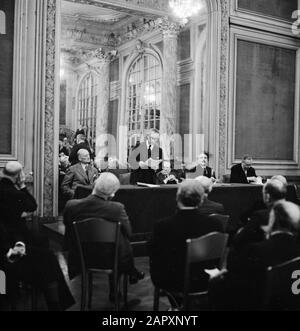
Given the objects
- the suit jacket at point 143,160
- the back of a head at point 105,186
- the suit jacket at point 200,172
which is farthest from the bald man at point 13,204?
the suit jacket at point 200,172

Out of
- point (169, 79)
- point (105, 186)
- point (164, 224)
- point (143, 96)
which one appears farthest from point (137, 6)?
point (164, 224)

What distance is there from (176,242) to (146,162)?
4149 millimetres

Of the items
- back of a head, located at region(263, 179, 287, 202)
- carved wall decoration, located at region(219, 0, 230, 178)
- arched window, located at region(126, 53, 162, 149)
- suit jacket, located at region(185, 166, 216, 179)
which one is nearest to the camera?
back of a head, located at region(263, 179, 287, 202)

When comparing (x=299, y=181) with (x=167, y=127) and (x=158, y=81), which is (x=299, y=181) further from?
(x=158, y=81)

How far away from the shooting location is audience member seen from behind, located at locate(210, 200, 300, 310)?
8.36 feet

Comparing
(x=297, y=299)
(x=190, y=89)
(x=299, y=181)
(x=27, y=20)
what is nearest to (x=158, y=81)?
(x=190, y=89)

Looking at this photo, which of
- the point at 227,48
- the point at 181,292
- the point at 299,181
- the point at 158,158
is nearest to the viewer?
the point at 181,292

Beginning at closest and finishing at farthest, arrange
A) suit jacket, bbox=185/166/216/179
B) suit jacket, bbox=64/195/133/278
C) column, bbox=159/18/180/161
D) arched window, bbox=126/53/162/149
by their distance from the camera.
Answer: suit jacket, bbox=64/195/133/278 → suit jacket, bbox=185/166/216/179 → column, bbox=159/18/180/161 → arched window, bbox=126/53/162/149

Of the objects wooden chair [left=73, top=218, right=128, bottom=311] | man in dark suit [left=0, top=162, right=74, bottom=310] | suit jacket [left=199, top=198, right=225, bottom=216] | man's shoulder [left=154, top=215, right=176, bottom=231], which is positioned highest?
man's shoulder [left=154, top=215, right=176, bottom=231]

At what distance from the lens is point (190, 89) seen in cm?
1120

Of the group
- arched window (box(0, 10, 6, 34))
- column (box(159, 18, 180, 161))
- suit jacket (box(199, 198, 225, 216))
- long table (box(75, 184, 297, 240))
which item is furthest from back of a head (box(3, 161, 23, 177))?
column (box(159, 18, 180, 161))

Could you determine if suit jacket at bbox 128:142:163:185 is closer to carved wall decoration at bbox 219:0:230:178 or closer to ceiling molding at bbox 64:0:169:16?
carved wall decoration at bbox 219:0:230:178
